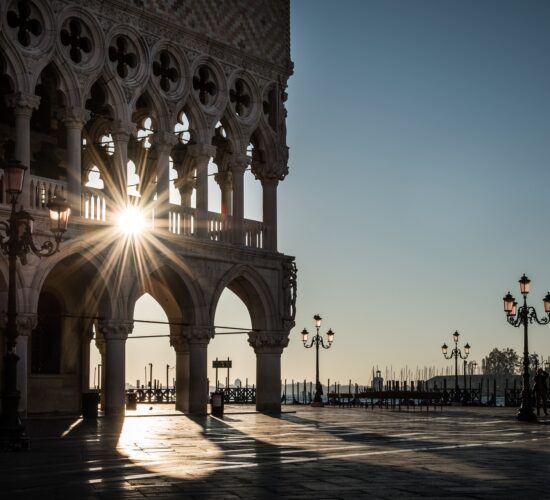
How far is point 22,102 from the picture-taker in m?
28.4

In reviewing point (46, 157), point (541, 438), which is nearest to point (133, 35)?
point (46, 157)

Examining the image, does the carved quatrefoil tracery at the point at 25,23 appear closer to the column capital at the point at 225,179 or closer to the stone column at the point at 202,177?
the stone column at the point at 202,177

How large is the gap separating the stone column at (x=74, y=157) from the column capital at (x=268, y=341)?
29.2 feet

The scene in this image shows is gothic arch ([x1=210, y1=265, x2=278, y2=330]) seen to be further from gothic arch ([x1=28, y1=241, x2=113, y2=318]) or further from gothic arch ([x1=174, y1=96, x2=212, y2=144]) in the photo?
gothic arch ([x1=28, y1=241, x2=113, y2=318])

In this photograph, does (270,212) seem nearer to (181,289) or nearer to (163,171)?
(181,289)

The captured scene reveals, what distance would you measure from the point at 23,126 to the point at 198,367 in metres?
9.06

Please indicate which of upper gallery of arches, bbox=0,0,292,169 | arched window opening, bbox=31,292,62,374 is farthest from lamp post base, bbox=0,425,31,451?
arched window opening, bbox=31,292,62,374

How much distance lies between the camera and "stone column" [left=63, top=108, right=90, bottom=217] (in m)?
29.5

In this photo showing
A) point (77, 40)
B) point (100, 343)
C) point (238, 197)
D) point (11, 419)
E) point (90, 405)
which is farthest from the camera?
point (100, 343)

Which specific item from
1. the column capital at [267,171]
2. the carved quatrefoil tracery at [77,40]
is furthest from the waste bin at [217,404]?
the carved quatrefoil tracery at [77,40]

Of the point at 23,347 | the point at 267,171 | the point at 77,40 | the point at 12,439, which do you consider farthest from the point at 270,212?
the point at 12,439

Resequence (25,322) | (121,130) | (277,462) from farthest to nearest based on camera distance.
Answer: (121,130), (25,322), (277,462)

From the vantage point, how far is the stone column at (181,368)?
35.2m

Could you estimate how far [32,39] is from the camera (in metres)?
28.8
